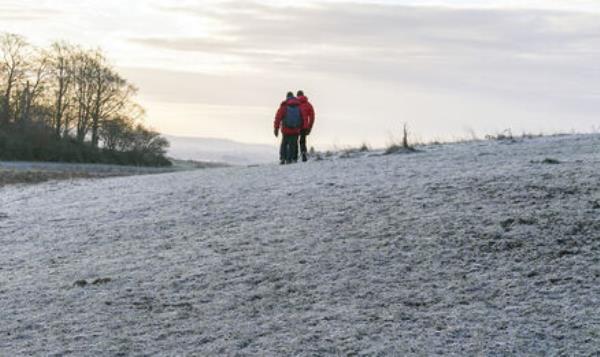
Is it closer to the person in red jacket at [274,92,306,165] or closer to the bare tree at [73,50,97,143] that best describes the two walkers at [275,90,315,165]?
the person in red jacket at [274,92,306,165]

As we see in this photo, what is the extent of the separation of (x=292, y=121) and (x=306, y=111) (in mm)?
519

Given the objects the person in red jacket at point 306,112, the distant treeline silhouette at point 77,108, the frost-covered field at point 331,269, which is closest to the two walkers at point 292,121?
the person in red jacket at point 306,112

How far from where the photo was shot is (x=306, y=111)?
22.1m

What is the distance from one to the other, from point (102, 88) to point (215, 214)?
55512 millimetres

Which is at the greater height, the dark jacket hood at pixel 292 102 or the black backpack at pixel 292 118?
the dark jacket hood at pixel 292 102

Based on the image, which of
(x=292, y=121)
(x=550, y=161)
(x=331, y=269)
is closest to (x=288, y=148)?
(x=292, y=121)

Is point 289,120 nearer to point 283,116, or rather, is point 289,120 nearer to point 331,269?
point 283,116

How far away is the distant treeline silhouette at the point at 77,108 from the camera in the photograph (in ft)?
186

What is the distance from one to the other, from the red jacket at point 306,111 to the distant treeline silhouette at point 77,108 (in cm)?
3397

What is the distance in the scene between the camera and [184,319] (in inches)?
318

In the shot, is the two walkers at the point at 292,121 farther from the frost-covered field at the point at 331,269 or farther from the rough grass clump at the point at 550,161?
the rough grass clump at the point at 550,161

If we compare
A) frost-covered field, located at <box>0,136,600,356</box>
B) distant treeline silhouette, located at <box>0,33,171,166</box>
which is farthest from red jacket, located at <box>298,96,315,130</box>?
distant treeline silhouette, located at <box>0,33,171,166</box>

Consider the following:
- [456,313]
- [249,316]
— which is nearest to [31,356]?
[249,316]

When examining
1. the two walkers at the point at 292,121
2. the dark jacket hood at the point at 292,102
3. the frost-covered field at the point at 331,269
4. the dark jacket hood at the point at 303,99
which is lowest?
the frost-covered field at the point at 331,269
